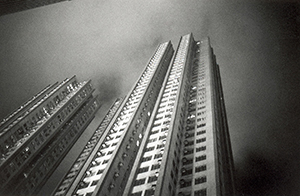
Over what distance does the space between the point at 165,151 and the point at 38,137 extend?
50167 mm

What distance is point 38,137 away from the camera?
263 ft

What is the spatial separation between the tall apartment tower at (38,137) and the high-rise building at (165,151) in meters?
7.87

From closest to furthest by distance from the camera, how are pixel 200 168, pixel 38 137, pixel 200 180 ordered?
pixel 200 180, pixel 200 168, pixel 38 137

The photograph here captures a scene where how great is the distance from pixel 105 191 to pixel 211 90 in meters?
42.2

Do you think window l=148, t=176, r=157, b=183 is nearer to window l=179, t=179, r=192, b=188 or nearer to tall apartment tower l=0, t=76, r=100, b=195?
window l=179, t=179, r=192, b=188

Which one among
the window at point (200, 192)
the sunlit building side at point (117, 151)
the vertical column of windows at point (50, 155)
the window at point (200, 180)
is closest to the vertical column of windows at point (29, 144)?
the vertical column of windows at point (50, 155)

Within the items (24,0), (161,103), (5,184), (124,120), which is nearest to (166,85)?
(161,103)

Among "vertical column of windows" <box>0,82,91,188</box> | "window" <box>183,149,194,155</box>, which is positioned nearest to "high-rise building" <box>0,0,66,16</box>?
"window" <box>183,149,194,155</box>

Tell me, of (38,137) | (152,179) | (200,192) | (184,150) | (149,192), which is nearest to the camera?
(200,192)

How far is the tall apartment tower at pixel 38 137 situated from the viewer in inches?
2667

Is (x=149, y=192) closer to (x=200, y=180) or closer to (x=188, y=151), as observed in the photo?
(x=200, y=180)

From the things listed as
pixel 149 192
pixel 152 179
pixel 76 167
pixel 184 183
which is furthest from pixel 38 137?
pixel 184 183

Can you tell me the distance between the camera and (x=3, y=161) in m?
64.4

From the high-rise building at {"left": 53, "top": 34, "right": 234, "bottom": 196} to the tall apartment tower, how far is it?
787 cm
